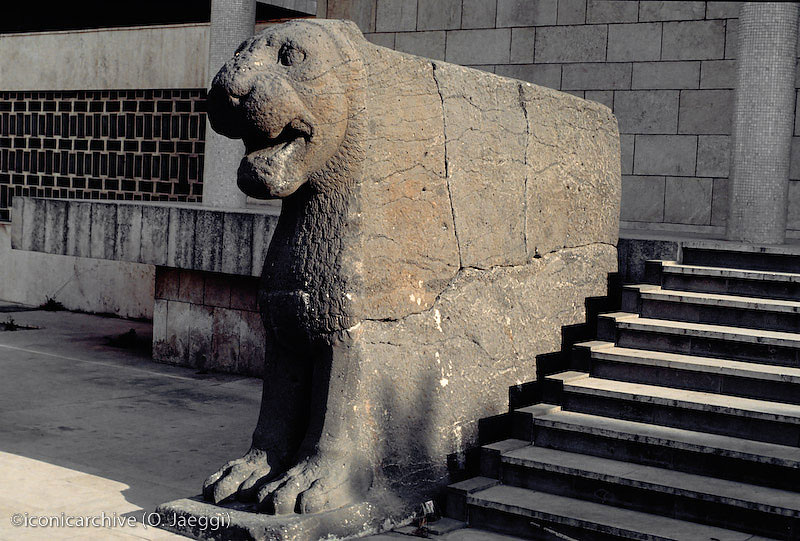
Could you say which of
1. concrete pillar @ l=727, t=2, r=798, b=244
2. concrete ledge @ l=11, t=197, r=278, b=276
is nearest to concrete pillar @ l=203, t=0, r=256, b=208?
concrete ledge @ l=11, t=197, r=278, b=276

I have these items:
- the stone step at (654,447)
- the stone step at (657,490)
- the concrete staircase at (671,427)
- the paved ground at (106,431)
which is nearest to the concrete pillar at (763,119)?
the concrete staircase at (671,427)

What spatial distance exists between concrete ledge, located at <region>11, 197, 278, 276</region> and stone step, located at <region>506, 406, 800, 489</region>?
2.99 m

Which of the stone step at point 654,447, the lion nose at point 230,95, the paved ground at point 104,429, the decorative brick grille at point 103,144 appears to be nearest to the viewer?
the lion nose at point 230,95

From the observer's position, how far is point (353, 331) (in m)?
4.53

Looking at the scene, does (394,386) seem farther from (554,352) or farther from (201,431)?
(201,431)

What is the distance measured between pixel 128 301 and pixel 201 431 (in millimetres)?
6079

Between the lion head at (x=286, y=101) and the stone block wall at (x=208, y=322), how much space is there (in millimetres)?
4338

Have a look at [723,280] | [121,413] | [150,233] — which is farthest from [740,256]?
[150,233]

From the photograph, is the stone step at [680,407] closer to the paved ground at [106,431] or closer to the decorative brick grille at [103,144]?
the paved ground at [106,431]

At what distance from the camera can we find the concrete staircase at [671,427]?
4512mm

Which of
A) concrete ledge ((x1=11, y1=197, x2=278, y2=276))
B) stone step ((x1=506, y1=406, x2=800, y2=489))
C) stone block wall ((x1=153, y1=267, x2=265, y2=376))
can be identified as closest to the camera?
stone step ((x1=506, y1=406, x2=800, y2=489))

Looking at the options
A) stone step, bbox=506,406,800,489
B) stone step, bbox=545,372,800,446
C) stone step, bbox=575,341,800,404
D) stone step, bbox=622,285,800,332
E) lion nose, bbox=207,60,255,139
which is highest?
lion nose, bbox=207,60,255,139

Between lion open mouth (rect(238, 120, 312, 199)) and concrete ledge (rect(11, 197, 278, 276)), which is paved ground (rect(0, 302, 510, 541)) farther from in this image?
lion open mouth (rect(238, 120, 312, 199))

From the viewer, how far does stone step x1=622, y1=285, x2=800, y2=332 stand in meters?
5.60
